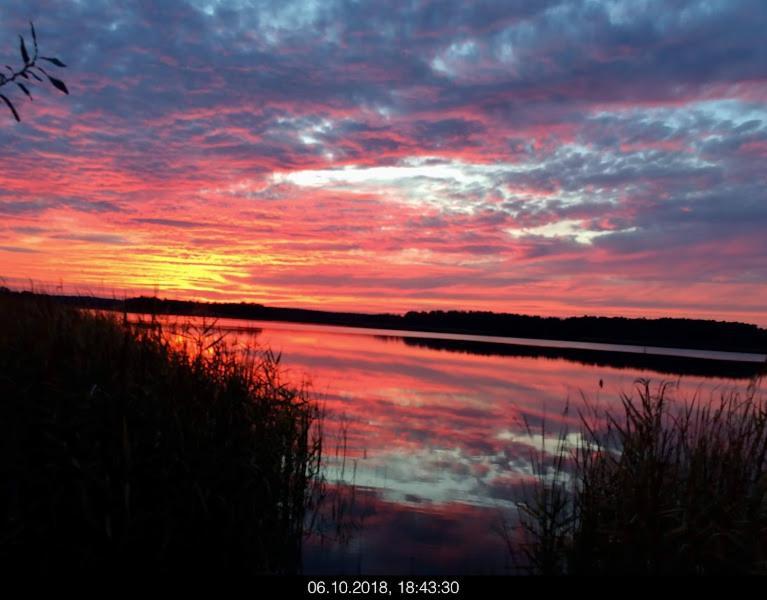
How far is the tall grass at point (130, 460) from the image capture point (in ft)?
20.6

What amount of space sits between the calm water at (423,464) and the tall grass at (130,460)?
3.89ft

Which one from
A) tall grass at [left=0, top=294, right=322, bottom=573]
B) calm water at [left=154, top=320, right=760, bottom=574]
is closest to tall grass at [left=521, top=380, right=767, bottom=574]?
calm water at [left=154, top=320, right=760, bottom=574]

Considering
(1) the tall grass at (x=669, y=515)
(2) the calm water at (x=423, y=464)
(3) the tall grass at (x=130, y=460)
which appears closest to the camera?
(3) the tall grass at (x=130, y=460)

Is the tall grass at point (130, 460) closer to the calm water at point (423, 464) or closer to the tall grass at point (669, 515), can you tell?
the calm water at point (423, 464)

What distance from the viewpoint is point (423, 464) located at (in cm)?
1343

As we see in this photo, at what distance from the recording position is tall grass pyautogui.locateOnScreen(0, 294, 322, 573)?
629 cm

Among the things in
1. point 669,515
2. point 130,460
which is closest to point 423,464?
point 669,515

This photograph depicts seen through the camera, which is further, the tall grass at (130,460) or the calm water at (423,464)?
the calm water at (423,464)

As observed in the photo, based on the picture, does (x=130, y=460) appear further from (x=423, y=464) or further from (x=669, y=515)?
(x=423, y=464)

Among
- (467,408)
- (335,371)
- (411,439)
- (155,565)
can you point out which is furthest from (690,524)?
(335,371)

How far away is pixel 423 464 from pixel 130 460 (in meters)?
8.05

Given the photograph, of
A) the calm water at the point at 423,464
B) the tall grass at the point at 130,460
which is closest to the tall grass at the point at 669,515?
the calm water at the point at 423,464

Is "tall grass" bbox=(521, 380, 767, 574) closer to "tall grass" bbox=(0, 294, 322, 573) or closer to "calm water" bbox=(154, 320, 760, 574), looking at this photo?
"calm water" bbox=(154, 320, 760, 574)

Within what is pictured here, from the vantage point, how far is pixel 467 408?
21.9 metres
